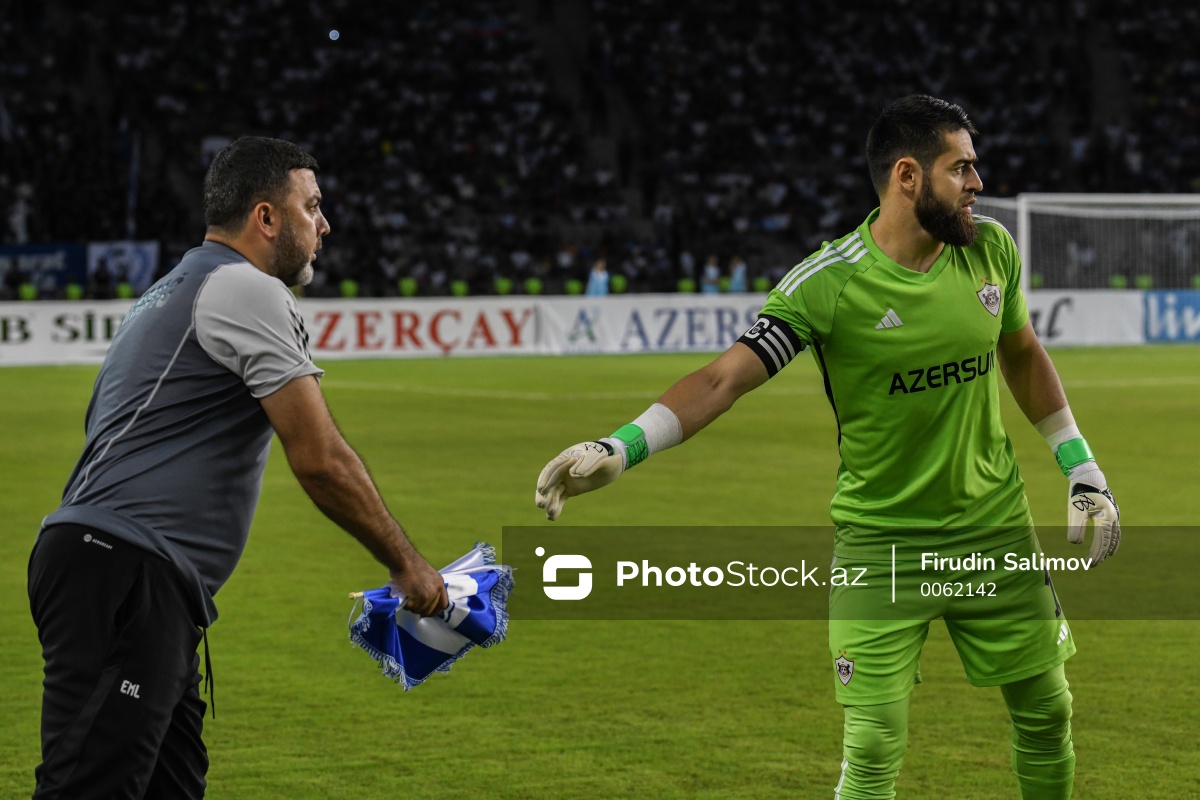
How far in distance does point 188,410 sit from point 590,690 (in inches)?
142

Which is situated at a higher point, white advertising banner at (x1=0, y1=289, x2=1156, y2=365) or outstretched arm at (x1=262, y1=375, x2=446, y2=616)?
white advertising banner at (x1=0, y1=289, x2=1156, y2=365)

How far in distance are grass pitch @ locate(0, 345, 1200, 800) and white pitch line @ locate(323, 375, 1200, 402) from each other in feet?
24.7

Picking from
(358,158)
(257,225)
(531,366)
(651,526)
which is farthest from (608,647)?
(358,158)

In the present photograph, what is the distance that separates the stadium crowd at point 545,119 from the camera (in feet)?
118

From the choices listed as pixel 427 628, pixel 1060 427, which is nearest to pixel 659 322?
pixel 1060 427

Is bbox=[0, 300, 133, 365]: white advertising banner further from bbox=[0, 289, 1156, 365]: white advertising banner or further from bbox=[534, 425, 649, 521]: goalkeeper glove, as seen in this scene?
bbox=[534, 425, 649, 521]: goalkeeper glove

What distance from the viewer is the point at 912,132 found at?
4297 mm

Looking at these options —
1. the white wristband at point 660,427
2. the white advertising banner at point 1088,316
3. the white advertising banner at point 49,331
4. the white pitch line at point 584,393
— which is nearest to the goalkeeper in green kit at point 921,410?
the white wristband at point 660,427

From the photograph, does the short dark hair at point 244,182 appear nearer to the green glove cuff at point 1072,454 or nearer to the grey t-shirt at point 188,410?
the grey t-shirt at point 188,410

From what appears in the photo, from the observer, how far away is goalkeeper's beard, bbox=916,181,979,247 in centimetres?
426

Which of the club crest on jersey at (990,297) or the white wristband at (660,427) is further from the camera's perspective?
the club crest on jersey at (990,297)

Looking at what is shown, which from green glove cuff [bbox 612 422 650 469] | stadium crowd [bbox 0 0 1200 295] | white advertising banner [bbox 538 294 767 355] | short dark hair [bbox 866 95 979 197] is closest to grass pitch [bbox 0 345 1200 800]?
green glove cuff [bbox 612 422 650 469]

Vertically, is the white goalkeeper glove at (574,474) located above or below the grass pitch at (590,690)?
above

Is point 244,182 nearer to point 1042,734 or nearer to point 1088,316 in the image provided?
point 1042,734
